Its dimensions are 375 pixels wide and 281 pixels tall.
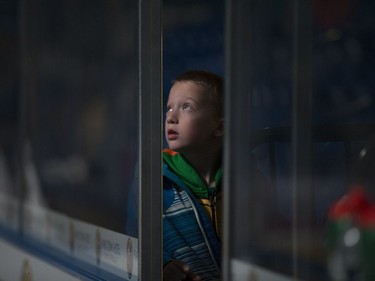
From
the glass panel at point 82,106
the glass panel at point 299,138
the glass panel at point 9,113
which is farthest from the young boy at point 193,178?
the glass panel at point 9,113

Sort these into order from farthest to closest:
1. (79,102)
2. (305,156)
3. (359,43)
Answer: (79,102)
(305,156)
(359,43)

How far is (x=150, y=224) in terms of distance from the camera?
325cm

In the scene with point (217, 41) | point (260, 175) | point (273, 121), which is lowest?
point (260, 175)

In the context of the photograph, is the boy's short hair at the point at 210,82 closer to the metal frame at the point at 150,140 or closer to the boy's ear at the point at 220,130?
the boy's ear at the point at 220,130

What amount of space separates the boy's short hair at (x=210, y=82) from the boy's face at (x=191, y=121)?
0.02 meters

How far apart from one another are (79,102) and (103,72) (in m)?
0.43

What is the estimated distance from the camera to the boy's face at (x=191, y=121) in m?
3.39

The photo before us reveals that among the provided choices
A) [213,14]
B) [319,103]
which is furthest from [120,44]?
[319,103]

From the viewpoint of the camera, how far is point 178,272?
10.9 feet

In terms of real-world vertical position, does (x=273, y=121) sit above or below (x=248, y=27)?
below

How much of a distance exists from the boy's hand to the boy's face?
0.44 meters

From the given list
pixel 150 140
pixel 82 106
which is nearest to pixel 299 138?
pixel 150 140

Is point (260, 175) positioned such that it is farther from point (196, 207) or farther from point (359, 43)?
point (196, 207)

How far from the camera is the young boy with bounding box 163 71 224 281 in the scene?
334 centimetres
